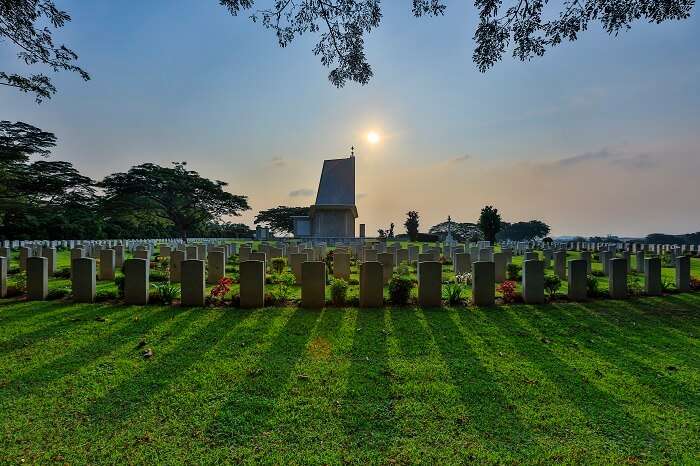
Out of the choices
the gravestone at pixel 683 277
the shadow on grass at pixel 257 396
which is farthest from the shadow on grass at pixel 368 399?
the gravestone at pixel 683 277

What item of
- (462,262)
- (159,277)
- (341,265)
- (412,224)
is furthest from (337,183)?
(159,277)

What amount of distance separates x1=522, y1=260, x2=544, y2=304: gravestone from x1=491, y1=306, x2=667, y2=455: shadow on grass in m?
2.03

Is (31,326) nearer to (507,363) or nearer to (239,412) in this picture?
(239,412)

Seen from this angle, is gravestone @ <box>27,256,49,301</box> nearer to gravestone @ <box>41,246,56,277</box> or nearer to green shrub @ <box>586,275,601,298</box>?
gravestone @ <box>41,246,56,277</box>

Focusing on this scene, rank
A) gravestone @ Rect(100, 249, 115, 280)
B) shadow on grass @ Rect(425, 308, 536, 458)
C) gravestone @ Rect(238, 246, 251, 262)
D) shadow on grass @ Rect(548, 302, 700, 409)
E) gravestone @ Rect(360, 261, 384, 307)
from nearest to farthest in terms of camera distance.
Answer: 1. shadow on grass @ Rect(425, 308, 536, 458)
2. shadow on grass @ Rect(548, 302, 700, 409)
3. gravestone @ Rect(360, 261, 384, 307)
4. gravestone @ Rect(100, 249, 115, 280)
5. gravestone @ Rect(238, 246, 251, 262)

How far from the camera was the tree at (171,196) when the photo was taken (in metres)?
40.8

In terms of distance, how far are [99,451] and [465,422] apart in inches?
117

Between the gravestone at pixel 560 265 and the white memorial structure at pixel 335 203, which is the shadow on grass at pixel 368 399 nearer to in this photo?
the gravestone at pixel 560 265

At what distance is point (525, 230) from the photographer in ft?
261

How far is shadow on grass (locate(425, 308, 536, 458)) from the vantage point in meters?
2.96

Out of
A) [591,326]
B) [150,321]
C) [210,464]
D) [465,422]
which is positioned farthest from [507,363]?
[150,321]

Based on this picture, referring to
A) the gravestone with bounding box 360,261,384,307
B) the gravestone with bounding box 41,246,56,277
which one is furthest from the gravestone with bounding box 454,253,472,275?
the gravestone with bounding box 41,246,56,277

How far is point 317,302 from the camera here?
7.72m

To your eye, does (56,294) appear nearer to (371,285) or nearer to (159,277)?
(159,277)
